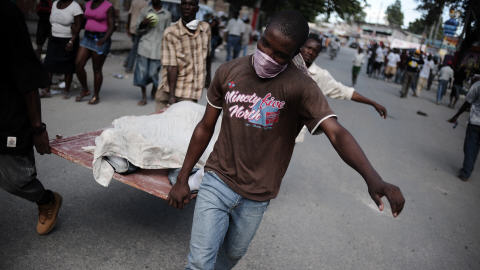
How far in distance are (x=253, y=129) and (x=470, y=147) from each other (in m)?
5.67

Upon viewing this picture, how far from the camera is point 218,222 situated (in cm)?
201

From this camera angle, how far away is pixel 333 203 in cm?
450

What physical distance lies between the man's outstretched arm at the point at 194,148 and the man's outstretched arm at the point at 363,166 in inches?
26.1

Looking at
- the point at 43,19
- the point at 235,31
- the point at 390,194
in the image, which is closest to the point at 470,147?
the point at 390,194

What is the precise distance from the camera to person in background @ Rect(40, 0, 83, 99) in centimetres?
595

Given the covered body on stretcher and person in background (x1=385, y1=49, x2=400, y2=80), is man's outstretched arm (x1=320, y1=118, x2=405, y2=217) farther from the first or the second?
person in background (x1=385, y1=49, x2=400, y2=80)

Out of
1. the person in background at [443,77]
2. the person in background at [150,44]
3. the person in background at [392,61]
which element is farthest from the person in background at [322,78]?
the person in background at [392,61]

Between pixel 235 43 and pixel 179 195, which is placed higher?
pixel 235 43

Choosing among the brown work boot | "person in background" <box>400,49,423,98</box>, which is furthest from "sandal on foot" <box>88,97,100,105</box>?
"person in background" <box>400,49,423,98</box>

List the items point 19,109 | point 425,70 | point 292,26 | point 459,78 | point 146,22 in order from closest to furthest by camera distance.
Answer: point 292,26 → point 19,109 → point 146,22 → point 459,78 → point 425,70

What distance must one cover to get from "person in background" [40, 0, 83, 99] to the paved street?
599 millimetres

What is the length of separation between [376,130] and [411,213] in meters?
4.34

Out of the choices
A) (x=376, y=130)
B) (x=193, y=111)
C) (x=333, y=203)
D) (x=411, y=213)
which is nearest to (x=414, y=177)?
(x=411, y=213)

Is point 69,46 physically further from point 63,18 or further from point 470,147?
point 470,147
